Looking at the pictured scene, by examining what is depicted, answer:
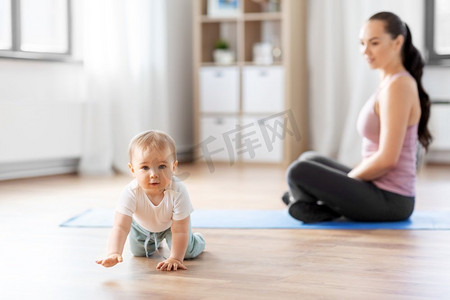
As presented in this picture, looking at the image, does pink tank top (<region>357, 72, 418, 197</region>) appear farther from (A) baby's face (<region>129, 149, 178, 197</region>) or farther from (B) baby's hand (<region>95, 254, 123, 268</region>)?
(B) baby's hand (<region>95, 254, 123, 268</region>)

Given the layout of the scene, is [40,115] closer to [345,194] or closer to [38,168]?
[38,168]

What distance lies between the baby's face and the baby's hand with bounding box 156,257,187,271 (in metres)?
0.20

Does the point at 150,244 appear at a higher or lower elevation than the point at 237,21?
lower

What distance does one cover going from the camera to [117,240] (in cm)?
206

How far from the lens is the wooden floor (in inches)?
71.7

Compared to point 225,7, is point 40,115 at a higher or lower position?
lower

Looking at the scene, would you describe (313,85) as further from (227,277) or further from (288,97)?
(227,277)

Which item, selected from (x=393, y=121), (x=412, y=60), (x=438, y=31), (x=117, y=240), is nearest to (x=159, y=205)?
(x=117, y=240)

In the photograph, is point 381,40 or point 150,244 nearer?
point 150,244

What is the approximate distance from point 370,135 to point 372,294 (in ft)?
3.88

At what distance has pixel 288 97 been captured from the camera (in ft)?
18.3

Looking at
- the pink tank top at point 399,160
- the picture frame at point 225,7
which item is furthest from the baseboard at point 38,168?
the pink tank top at point 399,160

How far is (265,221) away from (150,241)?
0.80 metres

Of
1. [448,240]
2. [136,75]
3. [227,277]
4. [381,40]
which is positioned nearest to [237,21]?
[136,75]
